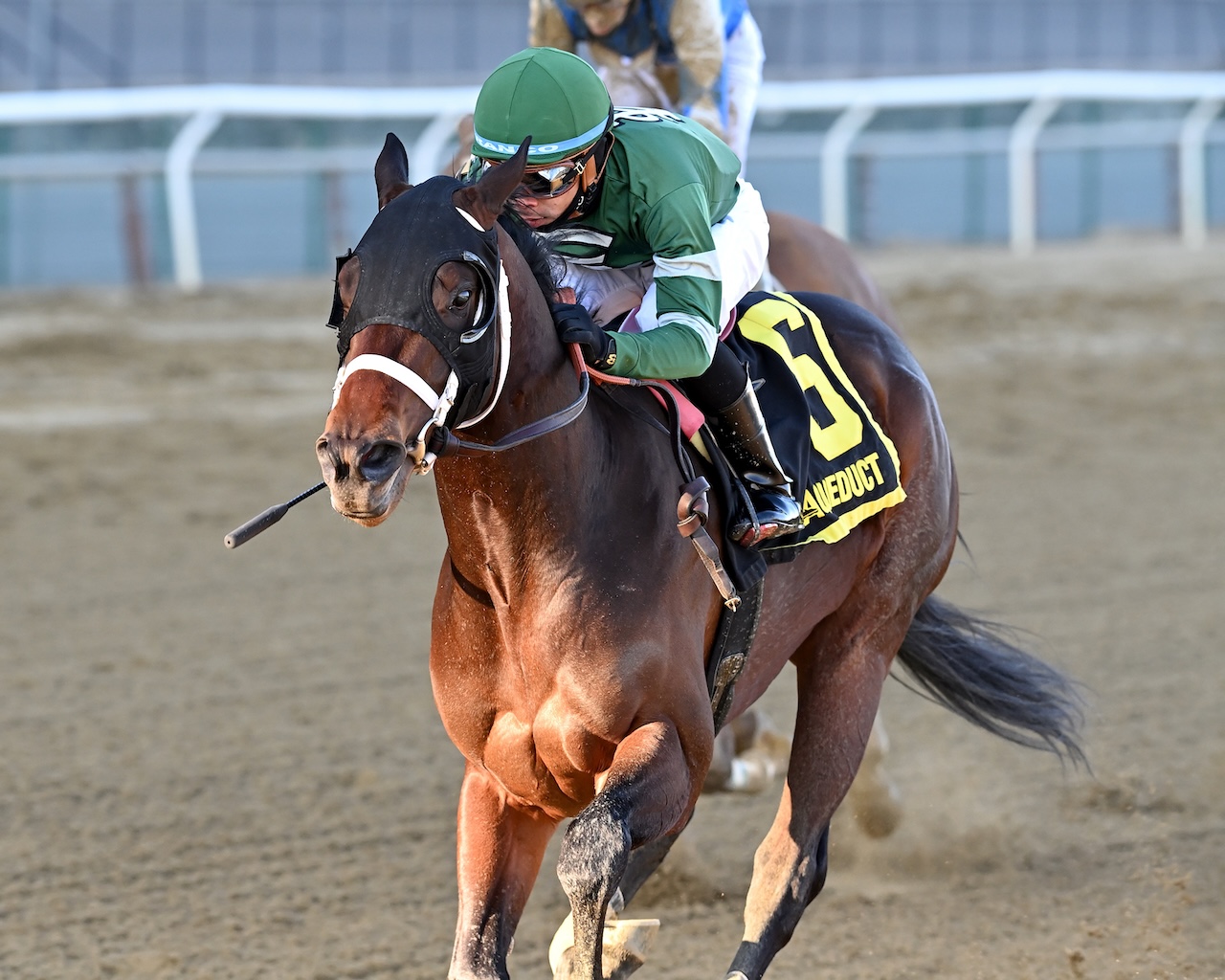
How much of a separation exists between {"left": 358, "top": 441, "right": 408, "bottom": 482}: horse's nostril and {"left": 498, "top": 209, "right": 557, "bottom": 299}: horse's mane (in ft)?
1.90

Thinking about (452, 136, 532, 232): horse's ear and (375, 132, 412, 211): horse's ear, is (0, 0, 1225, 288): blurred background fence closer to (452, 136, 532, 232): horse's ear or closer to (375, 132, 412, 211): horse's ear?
(375, 132, 412, 211): horse's ear

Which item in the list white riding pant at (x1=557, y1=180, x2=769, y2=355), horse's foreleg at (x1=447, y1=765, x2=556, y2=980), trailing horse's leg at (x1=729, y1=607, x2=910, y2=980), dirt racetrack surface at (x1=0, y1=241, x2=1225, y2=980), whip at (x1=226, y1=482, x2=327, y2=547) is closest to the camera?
whip at (x1=226, y1=482, x2=327, y2=547)

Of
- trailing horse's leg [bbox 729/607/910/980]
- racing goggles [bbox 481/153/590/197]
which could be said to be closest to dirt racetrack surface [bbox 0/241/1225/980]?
trailing horse's leg [bbox 729/607/910/980]

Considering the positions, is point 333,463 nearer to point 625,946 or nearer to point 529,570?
point 529,570

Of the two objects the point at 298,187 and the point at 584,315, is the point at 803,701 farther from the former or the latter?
the point at 298,187

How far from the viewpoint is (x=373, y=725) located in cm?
561

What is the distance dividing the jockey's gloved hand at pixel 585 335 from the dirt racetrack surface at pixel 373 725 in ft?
5.92

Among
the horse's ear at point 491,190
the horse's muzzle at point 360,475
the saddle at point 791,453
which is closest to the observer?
the horse's muzzle at point 360,475

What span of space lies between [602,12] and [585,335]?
7.65ft

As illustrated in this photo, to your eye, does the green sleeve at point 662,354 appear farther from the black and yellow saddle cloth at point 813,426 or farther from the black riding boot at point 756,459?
the black and yellow saddle cloth at point 813,426

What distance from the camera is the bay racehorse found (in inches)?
92.6

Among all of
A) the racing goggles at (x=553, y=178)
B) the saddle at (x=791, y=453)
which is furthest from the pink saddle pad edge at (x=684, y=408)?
the racing goggles at (x=553, y=178)

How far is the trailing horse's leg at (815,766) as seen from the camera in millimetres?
3217

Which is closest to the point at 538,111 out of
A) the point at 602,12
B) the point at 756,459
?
the point at 756,459
